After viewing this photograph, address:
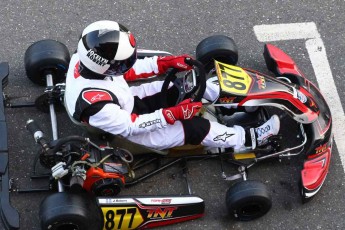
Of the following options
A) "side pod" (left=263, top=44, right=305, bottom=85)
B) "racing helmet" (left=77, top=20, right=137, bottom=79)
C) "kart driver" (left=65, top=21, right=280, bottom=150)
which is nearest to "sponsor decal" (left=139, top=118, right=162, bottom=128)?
"kart driver" (left=65, top=21, right=280, bottom=150)

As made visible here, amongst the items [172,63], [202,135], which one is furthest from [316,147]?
[172,63]

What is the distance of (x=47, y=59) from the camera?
5730 mm

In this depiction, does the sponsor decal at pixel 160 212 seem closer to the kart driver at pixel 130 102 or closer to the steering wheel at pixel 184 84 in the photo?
the kart driver at pixel 130 102

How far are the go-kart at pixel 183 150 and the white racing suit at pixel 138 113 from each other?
132 mm

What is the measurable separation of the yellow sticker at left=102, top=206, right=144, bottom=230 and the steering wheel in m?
0.83

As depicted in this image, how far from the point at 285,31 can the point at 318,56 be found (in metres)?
0.41

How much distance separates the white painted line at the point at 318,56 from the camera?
5934mm

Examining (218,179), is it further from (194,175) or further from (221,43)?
(221,43)

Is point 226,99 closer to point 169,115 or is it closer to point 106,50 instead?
point 169,115

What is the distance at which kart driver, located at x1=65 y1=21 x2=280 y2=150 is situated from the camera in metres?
4.84

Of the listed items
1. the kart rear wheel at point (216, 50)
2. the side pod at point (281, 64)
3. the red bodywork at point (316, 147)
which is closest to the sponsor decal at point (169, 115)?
the kart rear wheel at point (216, 50)

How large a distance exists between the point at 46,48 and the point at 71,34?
85 centimetres

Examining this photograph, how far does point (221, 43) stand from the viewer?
5859 millimetres

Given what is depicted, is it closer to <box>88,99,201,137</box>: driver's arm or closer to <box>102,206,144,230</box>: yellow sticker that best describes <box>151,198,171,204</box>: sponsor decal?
<box>102,206,144,230</box>: yellow sticker
